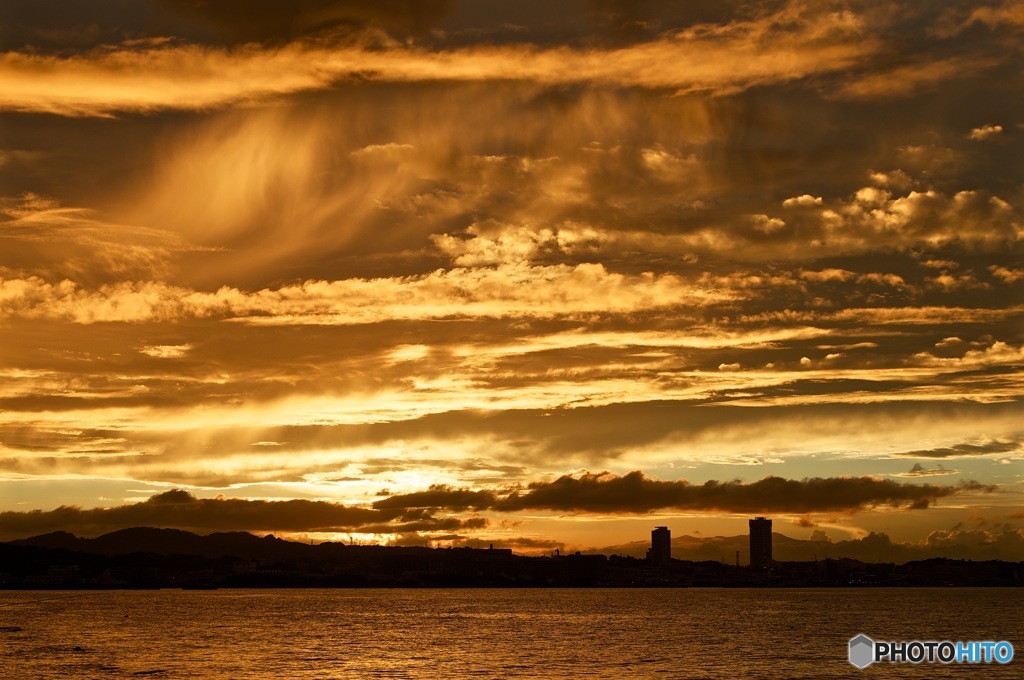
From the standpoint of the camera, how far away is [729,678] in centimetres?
12850

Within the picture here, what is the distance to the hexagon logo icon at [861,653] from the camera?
146 m

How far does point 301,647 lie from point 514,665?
156 ft

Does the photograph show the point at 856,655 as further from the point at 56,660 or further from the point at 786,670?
the point at 56,660

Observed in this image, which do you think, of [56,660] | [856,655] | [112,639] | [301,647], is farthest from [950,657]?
[112,639]

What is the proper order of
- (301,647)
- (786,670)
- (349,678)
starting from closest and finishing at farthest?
(349,678)
(786,670)
(301,647)

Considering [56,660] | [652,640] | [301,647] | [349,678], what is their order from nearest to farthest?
1. [349,678]
2. [56,660]
3. [301,647]
4. [652,640]

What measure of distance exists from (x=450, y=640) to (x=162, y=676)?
67.6 meters

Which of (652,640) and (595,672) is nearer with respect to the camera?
(595,672)

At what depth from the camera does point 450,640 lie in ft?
623

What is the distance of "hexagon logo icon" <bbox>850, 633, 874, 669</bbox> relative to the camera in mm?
146000

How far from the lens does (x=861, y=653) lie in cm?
15738

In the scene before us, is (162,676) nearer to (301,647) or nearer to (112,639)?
(301,647)

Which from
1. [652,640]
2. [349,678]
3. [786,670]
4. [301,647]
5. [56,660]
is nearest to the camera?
[349,678]

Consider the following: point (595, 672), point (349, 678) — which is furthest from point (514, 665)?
point (349, 678)
